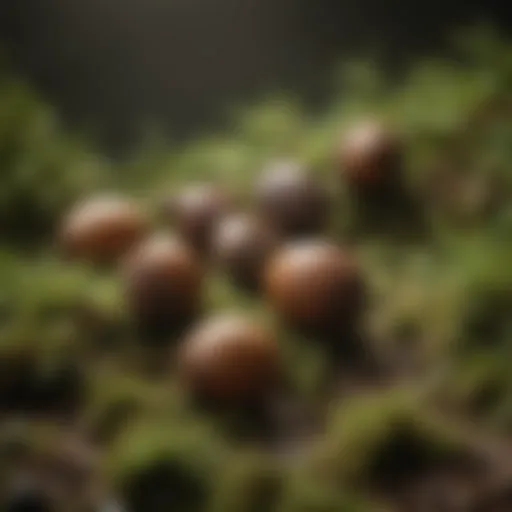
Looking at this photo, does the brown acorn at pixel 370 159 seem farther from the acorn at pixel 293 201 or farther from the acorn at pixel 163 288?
the acorn at pixel 163 288

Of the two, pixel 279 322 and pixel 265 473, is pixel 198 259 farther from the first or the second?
pixel 265 473

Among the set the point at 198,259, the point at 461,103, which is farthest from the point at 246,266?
the point at 461,103

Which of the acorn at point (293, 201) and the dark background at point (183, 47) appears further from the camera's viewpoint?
the dark background at point (183, 47)

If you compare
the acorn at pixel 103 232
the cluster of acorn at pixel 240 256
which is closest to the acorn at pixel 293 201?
the cluster of acorn at pixel 240 256

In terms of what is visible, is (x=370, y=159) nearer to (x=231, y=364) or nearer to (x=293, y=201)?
(x=293, y=201)

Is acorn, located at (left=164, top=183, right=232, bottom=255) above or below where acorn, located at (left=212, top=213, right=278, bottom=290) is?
above

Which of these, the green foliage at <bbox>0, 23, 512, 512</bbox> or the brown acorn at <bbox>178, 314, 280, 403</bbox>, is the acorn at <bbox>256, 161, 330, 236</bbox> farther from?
the brown acorn at <bbox>178, 314, 280, 403</bbox>

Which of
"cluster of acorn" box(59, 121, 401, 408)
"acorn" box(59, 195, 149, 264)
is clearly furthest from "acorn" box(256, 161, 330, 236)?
"acorn" box(59, 195, 149, 264)
